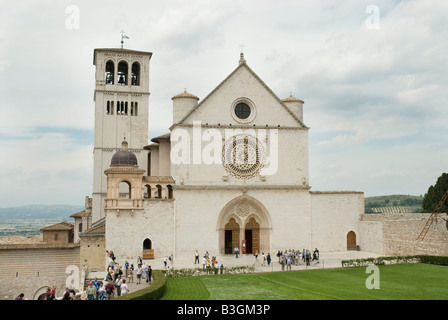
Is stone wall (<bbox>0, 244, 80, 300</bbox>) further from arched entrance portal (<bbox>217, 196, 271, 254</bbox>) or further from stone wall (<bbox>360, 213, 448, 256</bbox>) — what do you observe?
stone wall (<bbox>360, 213, 448, 256</bbox>)

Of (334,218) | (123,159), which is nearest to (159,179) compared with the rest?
(123,159)

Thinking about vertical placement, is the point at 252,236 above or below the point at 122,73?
below

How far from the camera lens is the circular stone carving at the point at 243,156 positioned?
41.6 m

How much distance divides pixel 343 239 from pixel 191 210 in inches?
576

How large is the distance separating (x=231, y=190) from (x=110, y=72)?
20.7 meters

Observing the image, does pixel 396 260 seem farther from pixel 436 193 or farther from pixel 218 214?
pixel 436 193

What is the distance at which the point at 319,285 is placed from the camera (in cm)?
2614

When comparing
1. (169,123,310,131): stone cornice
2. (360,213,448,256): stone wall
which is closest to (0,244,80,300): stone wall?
(169,123,310,131): stone cornice

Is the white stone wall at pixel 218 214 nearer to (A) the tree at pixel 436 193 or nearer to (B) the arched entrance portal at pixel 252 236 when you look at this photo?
(B) the arched entrance portal at pixel 252 236

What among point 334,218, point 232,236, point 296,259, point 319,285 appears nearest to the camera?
point 319,285

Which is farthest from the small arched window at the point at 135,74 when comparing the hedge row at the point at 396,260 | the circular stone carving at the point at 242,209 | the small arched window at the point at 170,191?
the hedge row at the point at 396,260

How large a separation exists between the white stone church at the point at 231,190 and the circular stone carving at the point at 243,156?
0.09 meters

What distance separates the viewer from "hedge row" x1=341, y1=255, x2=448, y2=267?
1342 inches

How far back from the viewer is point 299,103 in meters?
43.9
